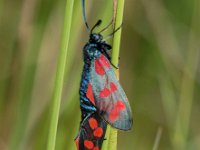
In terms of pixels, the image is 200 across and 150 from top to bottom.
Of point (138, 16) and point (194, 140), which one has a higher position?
point (138, 16)

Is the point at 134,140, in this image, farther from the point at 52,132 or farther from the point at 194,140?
the point at 52,132

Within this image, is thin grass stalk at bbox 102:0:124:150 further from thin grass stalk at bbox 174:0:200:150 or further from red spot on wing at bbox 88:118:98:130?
thin grass stalk at bbox 174:0:200:150

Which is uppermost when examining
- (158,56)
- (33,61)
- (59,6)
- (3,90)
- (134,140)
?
(59,6)

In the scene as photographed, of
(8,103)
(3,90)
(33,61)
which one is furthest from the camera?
(8,103)

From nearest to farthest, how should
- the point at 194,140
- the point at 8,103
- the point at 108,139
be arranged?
1. the point at 108,139
2. the point at 8,103
3. the point at 194,140

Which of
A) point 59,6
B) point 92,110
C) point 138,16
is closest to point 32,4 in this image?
point 59,6

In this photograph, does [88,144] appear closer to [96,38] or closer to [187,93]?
[96,38]
